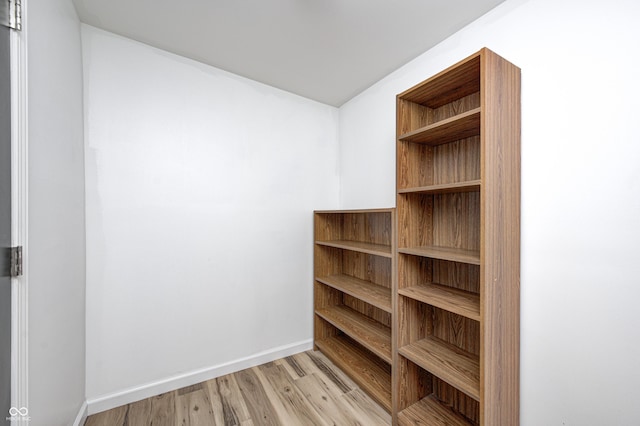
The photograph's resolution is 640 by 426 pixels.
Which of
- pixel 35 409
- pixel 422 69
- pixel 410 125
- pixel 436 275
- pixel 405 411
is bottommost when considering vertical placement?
pixel 405 411

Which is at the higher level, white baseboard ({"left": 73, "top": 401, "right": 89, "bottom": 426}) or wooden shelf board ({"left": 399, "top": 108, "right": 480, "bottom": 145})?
wooden shelf board ({"left": 399, "top": 108, "right": 480, "bottom": 145})

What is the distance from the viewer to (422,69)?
1754 mm

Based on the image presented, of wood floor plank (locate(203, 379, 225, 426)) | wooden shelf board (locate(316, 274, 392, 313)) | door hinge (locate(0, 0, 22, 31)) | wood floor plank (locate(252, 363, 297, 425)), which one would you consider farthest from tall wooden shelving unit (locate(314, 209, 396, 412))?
door hinge (locate(0, 0, 22, 31))

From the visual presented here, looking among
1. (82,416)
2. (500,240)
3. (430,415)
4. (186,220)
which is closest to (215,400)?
(82,416)

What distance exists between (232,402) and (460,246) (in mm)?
1764

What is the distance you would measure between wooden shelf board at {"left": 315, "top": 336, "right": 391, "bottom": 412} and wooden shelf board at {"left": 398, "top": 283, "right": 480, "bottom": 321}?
0.73 meters

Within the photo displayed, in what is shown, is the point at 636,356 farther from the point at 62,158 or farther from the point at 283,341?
the point at 62,158

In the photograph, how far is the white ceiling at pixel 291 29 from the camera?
140 cm

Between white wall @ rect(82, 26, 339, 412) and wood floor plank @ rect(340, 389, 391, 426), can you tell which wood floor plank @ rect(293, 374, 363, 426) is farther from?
white wall @ rect(82, 26, 339, 412)

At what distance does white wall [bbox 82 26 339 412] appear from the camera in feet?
5.27

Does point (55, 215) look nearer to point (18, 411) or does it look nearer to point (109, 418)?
point (18, 411)

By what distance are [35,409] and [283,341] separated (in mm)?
1558

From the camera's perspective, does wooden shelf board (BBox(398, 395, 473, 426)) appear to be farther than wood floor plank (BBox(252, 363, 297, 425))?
No

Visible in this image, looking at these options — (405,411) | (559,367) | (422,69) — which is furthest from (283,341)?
(422,69)
